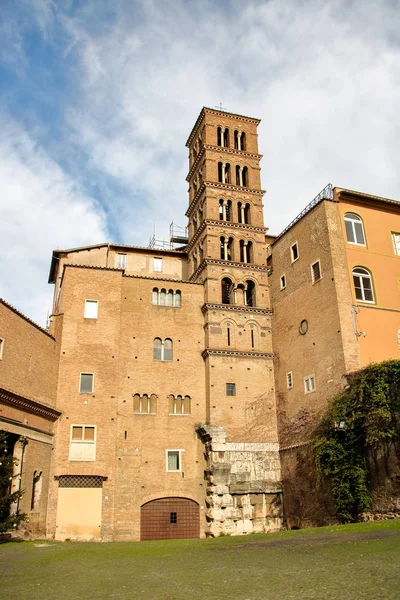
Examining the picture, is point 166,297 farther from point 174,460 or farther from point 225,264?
point 174,460

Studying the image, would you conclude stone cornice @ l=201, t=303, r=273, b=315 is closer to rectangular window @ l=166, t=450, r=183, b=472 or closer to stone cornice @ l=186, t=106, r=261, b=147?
rectangular window @ l=166, t=450, r=183, b=472

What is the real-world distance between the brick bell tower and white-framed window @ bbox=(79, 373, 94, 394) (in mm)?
7059

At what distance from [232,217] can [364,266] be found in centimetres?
1075

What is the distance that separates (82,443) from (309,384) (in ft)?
43.5

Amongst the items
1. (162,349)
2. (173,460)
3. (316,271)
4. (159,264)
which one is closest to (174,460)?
(173,460)

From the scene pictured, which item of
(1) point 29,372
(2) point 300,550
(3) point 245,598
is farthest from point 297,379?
(3) point 245,598

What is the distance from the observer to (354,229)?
33281 mm

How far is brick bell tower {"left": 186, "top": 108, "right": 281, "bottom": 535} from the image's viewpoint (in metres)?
32.2

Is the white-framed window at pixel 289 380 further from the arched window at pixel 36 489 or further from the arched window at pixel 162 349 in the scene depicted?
the arched window at pixel 36 489

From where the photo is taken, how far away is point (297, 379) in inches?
1307

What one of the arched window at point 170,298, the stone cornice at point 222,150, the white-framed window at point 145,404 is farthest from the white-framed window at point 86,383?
the stone cornice at point 222,150

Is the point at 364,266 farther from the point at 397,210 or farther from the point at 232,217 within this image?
the point at 232,217

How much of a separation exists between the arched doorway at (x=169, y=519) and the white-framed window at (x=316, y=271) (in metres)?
14.8

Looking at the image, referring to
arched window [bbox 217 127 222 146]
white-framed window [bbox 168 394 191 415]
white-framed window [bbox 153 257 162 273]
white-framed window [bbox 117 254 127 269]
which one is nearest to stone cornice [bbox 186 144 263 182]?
arched window [bbox 217 127 222 146]
